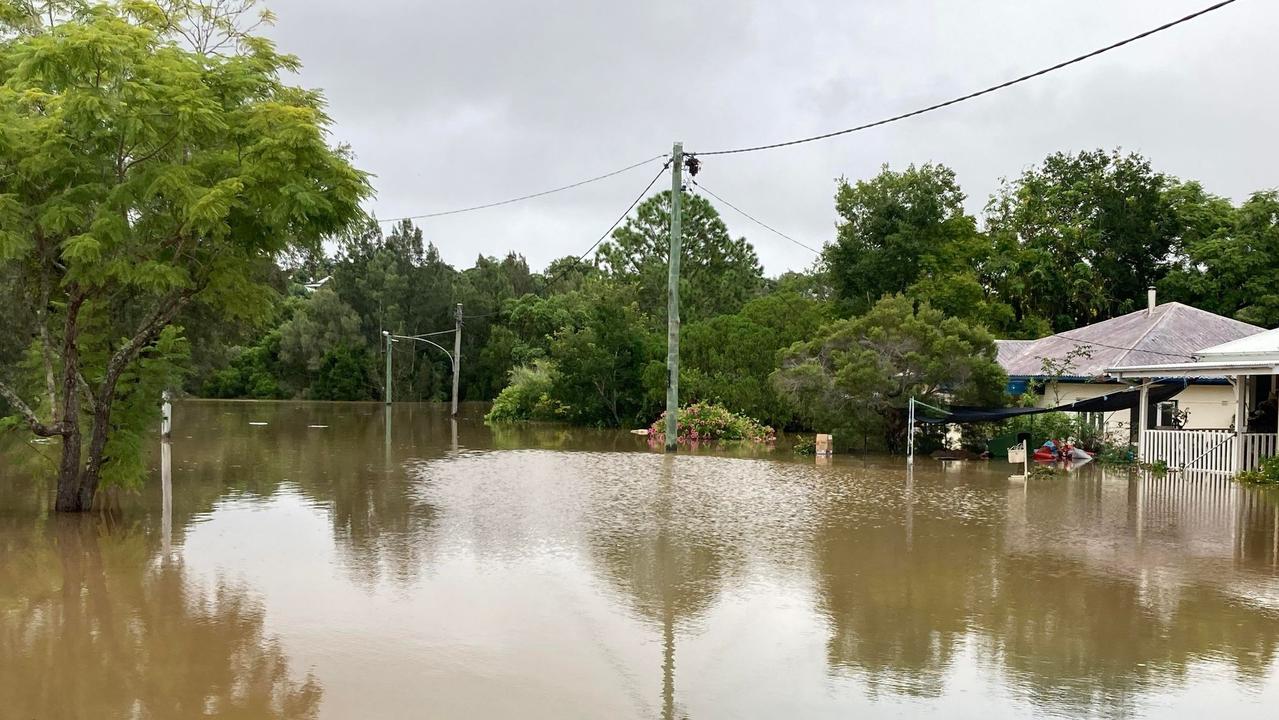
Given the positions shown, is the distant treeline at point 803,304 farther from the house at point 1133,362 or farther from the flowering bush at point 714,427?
the house at point 1133,362

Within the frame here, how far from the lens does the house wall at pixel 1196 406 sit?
91.7 feet

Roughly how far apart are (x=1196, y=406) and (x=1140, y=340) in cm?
244

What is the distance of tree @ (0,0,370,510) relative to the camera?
12.4 metres

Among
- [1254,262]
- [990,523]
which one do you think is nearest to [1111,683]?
[990,523]

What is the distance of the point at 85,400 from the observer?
16.2 meters

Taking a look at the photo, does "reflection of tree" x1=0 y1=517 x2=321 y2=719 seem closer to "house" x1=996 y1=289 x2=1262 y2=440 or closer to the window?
"house" x1=996 y1=289 x2=1262 y2=440

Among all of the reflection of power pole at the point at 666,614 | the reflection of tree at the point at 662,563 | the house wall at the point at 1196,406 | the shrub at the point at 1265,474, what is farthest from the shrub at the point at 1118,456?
the reflection of power pole at the point at 666,614

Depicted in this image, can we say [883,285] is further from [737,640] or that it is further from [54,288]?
[737,640]

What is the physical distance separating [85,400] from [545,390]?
1183 inches

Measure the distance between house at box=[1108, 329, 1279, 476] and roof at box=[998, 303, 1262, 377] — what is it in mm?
4549

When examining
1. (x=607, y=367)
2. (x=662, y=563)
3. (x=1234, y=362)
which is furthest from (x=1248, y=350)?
(x=607, y=367)

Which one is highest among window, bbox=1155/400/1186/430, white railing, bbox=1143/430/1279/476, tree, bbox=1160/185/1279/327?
tree, bbox=1160/185/1279/327

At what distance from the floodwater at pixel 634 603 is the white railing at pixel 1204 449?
3638 millimetres

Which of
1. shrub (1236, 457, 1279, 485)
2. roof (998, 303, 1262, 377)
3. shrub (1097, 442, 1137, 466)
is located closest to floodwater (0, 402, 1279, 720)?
shrub (1236, 457, 1279, 485)
